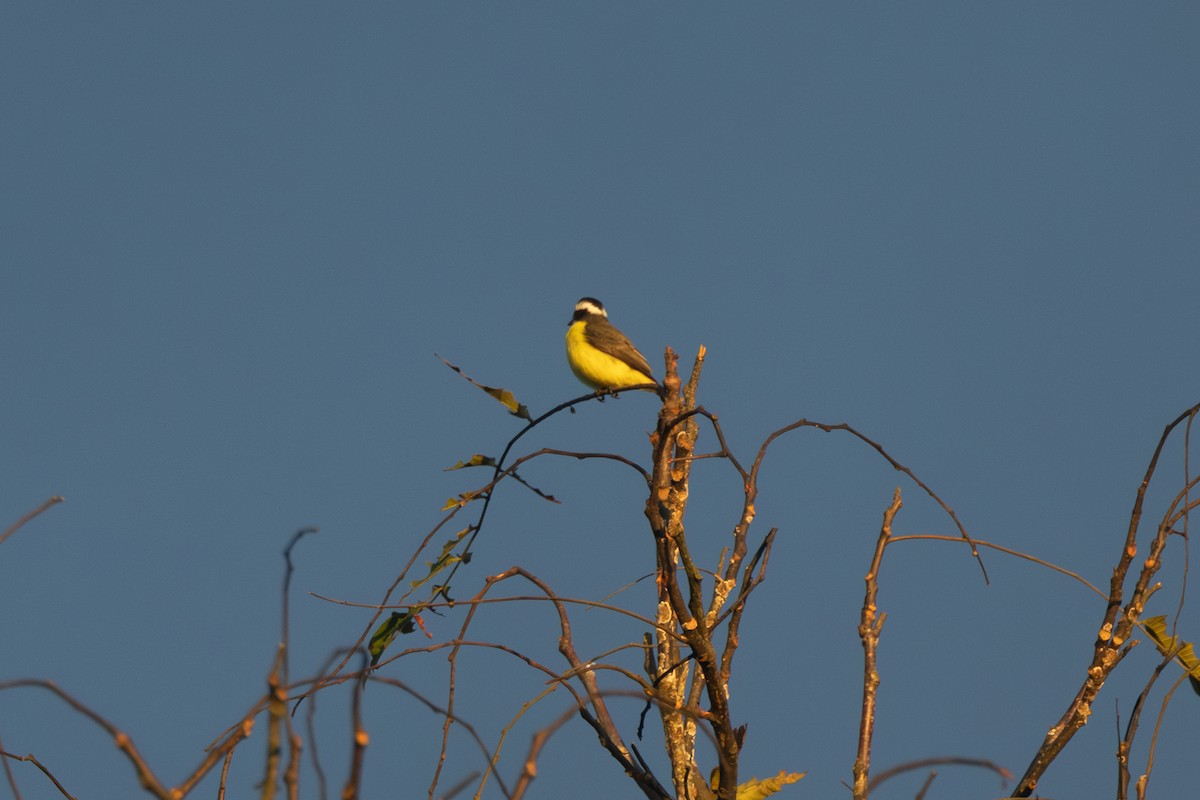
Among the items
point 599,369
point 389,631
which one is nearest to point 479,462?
point 389,631

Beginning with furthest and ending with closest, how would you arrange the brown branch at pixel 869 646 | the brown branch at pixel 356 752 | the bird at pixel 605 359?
the bird at pixel 605 359 → the brown branch at pixel 869 646 → the brown branch at pixel 356 752

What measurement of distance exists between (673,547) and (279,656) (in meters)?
2.70

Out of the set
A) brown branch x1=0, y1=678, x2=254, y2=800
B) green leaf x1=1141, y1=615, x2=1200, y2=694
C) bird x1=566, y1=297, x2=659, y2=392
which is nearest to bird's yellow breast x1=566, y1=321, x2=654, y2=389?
bird x1=566, y1=297, x2=659, y2=392

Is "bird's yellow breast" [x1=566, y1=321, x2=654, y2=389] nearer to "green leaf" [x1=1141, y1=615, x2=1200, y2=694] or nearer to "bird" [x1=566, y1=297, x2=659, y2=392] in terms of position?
"bird" [x1=566, y1=297, x2=659, y2=392]

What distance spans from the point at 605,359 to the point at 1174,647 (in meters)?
7.15

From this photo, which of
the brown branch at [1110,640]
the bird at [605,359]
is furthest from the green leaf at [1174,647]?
the bird at [605,359]

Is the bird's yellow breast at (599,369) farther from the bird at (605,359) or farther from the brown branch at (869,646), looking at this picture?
the brown branch at (869,646)

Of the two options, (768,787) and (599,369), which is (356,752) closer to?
(768,787)

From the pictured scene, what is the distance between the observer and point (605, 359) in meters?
11.3

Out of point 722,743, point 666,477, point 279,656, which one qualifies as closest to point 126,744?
point 279,656

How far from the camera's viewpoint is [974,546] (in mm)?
3967

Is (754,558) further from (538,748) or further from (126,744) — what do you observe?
(126,744)

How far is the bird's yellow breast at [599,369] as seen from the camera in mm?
11211

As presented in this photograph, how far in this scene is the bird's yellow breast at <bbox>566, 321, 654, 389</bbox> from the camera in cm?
1121
